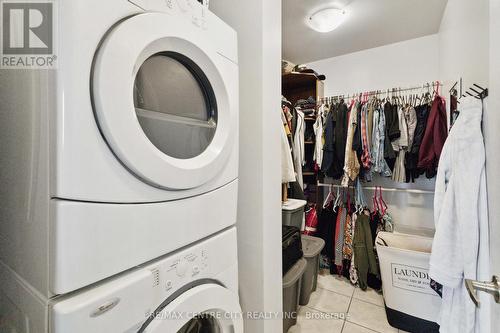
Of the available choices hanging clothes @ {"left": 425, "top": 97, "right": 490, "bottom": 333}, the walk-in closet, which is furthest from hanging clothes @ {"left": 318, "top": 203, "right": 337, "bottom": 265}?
hanging clothes @ {"left": 425, "top": 97, "right": 490, "bottom": 333}

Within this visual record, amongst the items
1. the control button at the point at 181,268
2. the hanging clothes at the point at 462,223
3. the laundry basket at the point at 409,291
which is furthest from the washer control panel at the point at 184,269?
the laundry basket at the point at 409,291

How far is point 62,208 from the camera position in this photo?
15.3 inches

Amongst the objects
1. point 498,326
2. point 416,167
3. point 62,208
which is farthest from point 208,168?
point 416,167

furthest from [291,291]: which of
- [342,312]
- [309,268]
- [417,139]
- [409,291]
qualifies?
[417,139]

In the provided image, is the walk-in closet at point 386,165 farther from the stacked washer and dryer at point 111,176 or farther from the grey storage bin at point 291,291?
the stacked washer and dryer at point 111,176

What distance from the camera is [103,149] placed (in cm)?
44

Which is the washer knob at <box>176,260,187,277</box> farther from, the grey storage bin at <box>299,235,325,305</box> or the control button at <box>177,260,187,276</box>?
the grey storage bin at <box>299,235,325,305</box>

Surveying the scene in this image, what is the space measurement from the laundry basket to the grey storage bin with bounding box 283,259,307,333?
2.15 feet

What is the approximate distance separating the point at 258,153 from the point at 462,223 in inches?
34.8

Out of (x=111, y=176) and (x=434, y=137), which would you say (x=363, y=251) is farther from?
(x=111, y=176)

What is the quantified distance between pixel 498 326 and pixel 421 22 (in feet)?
7.82

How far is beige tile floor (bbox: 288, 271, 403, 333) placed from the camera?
5.08 feet

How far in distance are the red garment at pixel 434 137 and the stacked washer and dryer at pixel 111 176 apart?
6.16 feet
